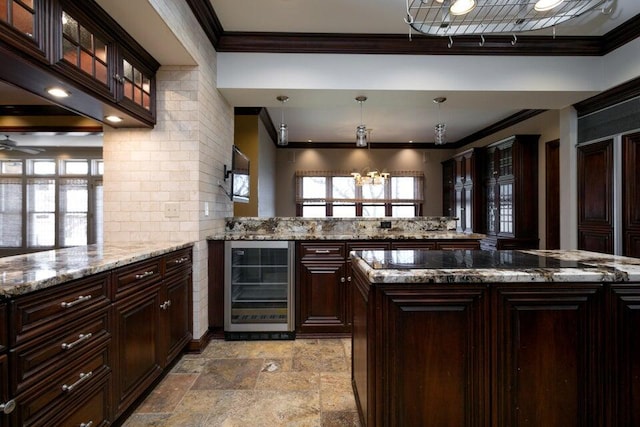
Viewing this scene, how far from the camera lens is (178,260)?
249 centimetres

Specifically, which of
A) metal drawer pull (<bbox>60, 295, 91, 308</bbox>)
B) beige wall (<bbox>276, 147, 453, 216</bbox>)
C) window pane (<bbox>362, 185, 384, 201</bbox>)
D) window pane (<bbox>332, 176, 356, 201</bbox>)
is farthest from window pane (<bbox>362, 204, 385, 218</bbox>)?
metal drawer pull (<bbox>60, 295, 91, 308</bbox>)

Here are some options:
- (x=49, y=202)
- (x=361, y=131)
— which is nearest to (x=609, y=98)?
(x=361, y=131)

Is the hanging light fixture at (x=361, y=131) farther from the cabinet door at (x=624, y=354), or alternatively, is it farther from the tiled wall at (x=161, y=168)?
the cabinet door at (x=624, y=354)

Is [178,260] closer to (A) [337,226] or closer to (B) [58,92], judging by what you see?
(B) [58,92]

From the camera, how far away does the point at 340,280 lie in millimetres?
3129

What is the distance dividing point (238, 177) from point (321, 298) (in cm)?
147

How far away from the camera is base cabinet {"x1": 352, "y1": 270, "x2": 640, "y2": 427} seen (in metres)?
1.40

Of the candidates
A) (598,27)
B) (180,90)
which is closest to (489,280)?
(180,90)

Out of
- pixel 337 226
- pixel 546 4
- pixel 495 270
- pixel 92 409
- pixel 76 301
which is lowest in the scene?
pixel 92 409

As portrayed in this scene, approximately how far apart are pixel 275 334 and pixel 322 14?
2.93 metres

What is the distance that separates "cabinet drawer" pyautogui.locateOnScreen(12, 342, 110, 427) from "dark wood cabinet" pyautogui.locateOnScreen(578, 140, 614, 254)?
4386 millimetres

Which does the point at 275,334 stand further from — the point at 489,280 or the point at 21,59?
the point at 21,59

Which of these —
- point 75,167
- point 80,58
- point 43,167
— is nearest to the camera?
point 80,58

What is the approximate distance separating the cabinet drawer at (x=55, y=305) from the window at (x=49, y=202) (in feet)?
19.4
